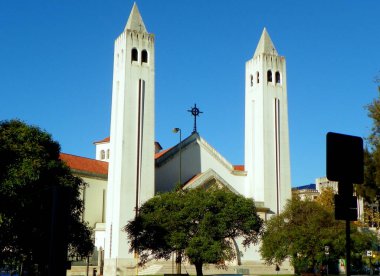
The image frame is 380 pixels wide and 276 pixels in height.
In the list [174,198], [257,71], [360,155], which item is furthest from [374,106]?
[257,71]

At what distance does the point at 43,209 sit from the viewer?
31.8m

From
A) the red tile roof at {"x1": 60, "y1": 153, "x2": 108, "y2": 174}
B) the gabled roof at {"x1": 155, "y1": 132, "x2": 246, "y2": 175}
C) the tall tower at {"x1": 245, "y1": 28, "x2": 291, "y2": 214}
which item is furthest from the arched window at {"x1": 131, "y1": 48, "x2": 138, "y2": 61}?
the tall tower at {"x1": 245, "y1": 28, "x2": 291, "y2": 214}

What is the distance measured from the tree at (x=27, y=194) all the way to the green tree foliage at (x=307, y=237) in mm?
17597

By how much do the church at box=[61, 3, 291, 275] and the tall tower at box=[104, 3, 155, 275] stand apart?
0.09 meters

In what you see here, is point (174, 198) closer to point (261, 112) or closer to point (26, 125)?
point (26, 125)

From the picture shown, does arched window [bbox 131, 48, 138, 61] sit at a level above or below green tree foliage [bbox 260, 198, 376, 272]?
above

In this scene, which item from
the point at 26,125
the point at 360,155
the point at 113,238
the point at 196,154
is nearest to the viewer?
the point at 360,155

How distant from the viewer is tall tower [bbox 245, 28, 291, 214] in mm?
62781

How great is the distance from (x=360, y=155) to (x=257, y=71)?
5973cm

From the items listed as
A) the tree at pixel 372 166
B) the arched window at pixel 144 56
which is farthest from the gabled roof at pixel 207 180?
the tree at pixel 372 166

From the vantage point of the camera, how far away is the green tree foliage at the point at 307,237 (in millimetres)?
44625

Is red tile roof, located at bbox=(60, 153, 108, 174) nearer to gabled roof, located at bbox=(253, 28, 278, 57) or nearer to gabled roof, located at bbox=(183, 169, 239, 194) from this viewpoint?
gabled roof, located at bbox=(183, 169, 239, 194)

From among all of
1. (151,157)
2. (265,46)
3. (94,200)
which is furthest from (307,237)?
(265,46)

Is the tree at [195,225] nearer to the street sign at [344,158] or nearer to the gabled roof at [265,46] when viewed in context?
the gabled roof at [265,46]
